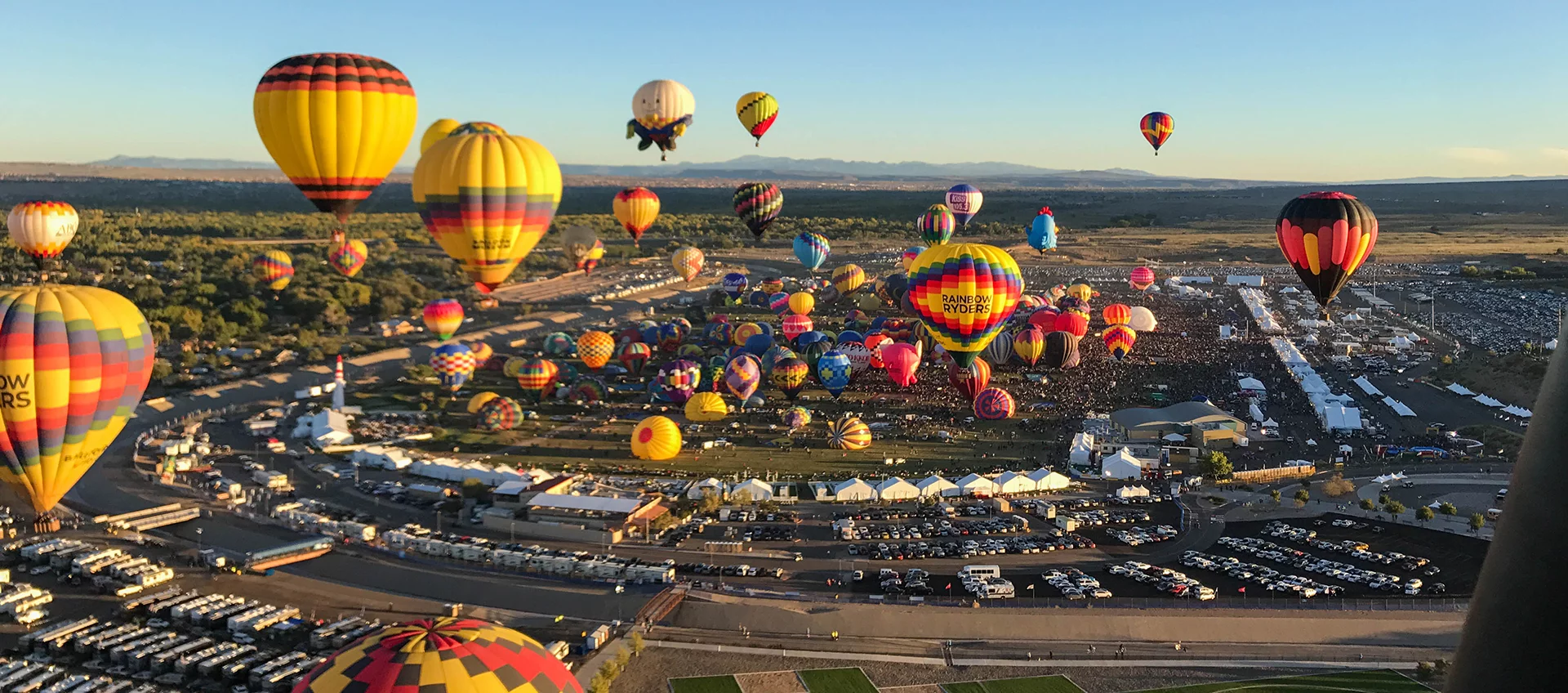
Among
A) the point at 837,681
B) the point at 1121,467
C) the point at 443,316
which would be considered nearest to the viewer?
the point at 837,681

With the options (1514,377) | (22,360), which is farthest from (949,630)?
(1514,377)

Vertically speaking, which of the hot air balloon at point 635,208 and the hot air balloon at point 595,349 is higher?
the hot air balloon at point 635,208

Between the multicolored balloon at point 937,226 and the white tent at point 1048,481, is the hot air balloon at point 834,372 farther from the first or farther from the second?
the multicolored balloon at point 937,226

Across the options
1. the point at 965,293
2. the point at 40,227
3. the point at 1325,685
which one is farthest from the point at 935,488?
the point at 40,227

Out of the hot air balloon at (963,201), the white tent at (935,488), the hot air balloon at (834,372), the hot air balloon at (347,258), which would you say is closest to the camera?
the white tent at (935,488)

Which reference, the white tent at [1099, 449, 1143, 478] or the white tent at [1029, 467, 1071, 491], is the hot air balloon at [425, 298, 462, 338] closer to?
the white tent at [1029, 467, 1071, 491]

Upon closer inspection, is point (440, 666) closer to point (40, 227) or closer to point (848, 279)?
point (40, 227)

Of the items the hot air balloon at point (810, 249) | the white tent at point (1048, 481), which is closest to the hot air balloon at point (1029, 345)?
the white tent at point (1048, 481)

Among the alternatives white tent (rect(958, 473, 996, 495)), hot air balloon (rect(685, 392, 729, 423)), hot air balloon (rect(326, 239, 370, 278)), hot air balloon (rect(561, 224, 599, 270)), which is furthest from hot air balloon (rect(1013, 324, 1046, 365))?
hot air balloon (rect(326, 239, 370, 278))
